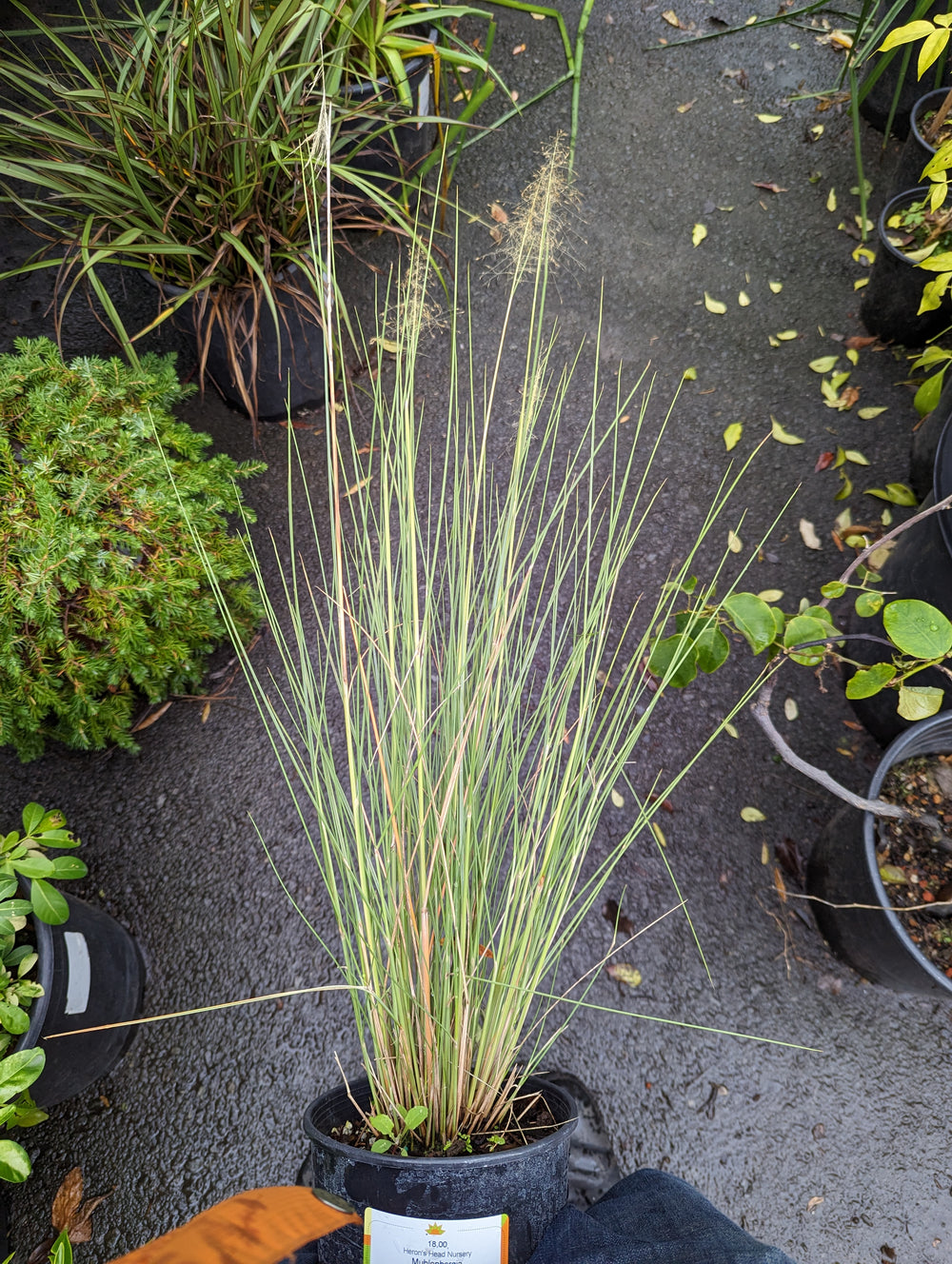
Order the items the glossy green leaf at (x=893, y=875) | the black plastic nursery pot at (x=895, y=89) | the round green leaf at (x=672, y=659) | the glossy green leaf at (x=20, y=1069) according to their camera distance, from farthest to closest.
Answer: the black plastic nursery pot at (x=895, y=89) → the glossy green leaf at (x=893, y=875) → the round green leaf at (x=672, y=659) → the glossy green leaf at (x=20, y=1069)

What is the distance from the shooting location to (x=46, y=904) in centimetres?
109

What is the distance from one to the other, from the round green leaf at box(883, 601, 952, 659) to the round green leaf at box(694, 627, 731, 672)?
213 mm

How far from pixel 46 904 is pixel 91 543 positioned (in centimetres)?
58

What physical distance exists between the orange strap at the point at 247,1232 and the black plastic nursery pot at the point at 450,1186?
0.30 m

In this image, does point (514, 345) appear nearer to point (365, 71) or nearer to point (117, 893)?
point (365, 71)

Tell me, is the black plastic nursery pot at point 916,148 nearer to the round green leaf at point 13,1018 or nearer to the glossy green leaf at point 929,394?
the glossy green leaf at point 929,394

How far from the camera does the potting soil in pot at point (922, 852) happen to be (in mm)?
1253

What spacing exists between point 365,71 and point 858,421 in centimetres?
152

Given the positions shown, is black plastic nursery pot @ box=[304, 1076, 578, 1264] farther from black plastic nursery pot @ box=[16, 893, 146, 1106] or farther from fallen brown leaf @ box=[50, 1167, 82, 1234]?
fallen brown leaf @ box=[50, 1167, 82, 1234]

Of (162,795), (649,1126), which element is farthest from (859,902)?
(162,795)

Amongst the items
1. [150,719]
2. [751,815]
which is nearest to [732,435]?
[751,815]

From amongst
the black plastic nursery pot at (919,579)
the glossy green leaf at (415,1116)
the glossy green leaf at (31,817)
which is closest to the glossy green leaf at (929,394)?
the black plastic nursery pot at (919,579)

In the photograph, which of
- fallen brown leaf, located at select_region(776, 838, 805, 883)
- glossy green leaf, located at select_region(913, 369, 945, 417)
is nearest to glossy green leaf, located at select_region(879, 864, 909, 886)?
fallen brown leaf, located at select_region(776, 838, 805, 883)

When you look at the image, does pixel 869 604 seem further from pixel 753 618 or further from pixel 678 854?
pixel 678 854
